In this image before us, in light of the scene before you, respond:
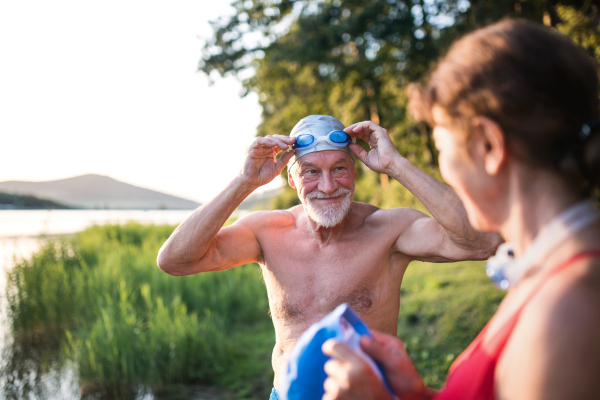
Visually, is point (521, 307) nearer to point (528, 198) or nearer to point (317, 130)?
point (528, 198)

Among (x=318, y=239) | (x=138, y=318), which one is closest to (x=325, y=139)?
(x=318, y=239)

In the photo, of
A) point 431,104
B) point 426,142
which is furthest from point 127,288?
point 426,142

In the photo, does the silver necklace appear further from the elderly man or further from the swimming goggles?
the swimming goggles

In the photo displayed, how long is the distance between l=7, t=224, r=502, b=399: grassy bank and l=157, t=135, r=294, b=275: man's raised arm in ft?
11.0

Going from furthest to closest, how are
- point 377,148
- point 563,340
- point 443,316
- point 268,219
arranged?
point 443,316 → point 268,219 → point 377,148 → point 563,340

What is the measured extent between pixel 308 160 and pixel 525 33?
188 cm

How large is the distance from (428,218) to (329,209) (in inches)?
24.2

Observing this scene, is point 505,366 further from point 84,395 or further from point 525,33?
point 84,395

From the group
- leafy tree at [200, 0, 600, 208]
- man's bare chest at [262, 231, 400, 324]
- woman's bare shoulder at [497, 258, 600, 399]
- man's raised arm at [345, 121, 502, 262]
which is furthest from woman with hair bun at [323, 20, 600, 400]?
leafy tree at [200, 0, 600, 208]

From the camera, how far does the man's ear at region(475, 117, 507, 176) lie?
1.08 m

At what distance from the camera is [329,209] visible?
2842mm

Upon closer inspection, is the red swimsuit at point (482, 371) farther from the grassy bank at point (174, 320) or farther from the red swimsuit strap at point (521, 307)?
the grassy bank at point (174, 320)

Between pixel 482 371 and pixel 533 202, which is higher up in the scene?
pixel 533 202

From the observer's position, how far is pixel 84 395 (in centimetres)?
552
